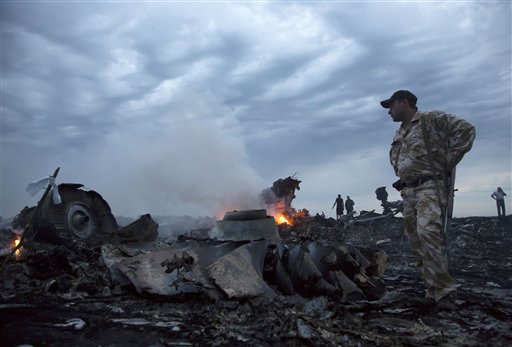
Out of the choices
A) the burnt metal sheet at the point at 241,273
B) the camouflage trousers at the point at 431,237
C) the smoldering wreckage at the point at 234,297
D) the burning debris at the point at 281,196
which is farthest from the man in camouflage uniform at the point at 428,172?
the burning debris at the point at 281,196

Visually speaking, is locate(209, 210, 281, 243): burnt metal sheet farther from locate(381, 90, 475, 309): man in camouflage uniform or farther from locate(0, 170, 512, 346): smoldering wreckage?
locate(381, 90, 475, 309): man in camouflage uniform

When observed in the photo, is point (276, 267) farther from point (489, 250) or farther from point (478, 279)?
point (489, 250)

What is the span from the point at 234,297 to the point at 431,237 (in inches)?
97.5

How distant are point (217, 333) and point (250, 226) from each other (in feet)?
12.6

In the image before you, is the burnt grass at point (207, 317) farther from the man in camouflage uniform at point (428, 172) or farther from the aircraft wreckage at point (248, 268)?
the man in camouflage uniform at point (428, 172)

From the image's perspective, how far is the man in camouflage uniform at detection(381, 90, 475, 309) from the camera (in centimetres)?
423

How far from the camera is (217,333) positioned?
9.87 feet

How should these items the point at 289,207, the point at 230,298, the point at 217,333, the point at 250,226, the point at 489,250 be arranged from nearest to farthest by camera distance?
1. the point at 217,333
2. the point at 230,298
3. the point at 250,226
4. the point at 489,250
5. the point at 289,207

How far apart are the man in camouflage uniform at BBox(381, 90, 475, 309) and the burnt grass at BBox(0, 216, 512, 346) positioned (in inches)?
16.7

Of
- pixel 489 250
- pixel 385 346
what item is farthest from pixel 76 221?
pixel 489 250

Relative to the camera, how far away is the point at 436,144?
183 inches

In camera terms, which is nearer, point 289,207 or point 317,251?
point 317,251

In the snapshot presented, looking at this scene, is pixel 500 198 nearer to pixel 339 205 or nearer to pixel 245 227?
pixel 339 205

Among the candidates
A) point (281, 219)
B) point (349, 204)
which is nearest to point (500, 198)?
point (349, 204)
